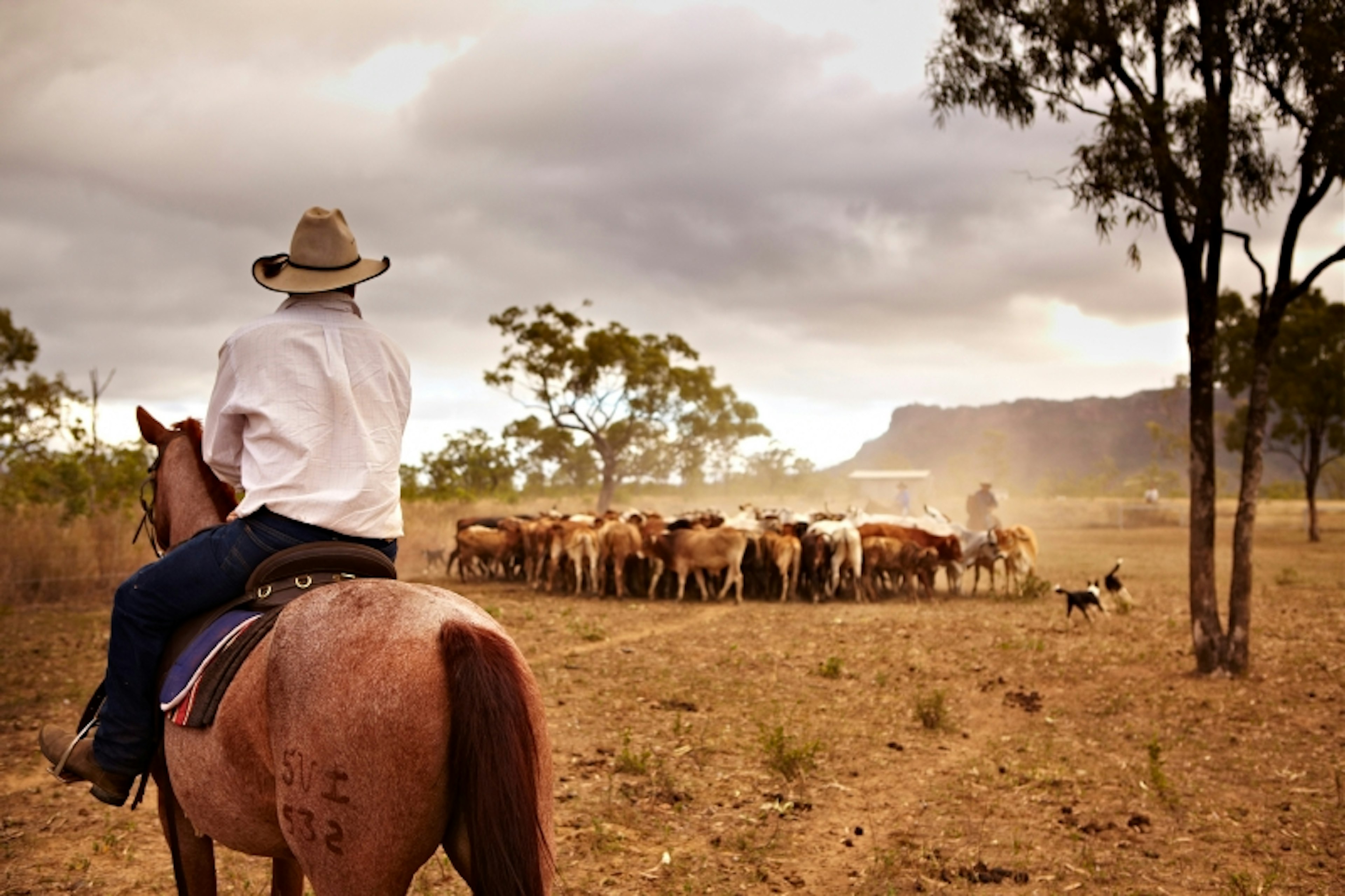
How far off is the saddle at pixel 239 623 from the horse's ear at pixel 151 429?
1.07 meters

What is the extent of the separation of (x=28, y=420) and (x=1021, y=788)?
22851 mm

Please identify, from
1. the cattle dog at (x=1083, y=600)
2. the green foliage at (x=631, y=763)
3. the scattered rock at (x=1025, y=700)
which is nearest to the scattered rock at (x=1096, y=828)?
the green foliage at (x=631, y=763)

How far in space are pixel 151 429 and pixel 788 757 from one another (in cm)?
465

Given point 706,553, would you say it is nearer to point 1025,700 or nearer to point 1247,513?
point 1025,700

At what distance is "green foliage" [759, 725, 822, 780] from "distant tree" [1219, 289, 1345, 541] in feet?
88.6

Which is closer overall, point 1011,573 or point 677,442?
point 1011,573

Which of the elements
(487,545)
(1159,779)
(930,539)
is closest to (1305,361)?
(930,539)

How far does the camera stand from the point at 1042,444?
6280 inches

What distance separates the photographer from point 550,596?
723 inches

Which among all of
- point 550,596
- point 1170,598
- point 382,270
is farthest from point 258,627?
point 1170,598

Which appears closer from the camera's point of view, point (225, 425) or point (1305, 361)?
point (225, 425)

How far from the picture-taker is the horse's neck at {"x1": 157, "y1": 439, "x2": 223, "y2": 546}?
12.5ft

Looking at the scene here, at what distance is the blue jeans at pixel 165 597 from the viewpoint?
3.20 meters

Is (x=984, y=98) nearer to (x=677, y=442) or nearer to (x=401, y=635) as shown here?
(x=401, y=635)
